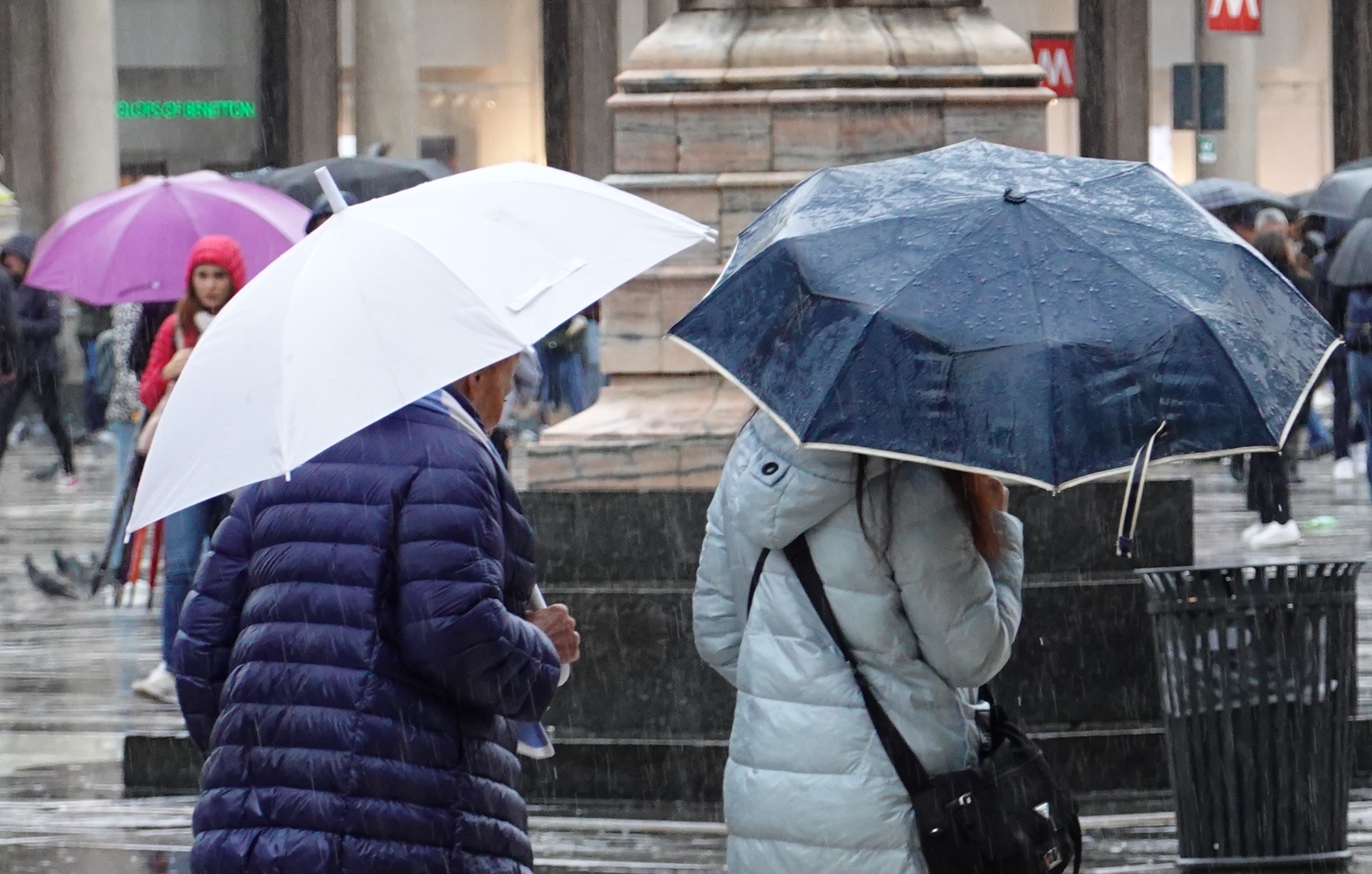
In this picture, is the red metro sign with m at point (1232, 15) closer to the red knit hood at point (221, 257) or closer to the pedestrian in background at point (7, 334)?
the pedestrian in background at point (7, 334)

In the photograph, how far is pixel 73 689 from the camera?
1048 centimetres

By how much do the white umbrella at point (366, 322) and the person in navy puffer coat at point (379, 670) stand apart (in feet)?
0.54

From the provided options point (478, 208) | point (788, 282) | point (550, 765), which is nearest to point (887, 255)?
point (788, 282)

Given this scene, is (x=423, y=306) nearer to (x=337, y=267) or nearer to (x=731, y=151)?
(x=337, y=267)

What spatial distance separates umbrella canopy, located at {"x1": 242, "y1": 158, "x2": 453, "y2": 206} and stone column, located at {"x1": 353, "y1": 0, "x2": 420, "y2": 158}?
1544 cm

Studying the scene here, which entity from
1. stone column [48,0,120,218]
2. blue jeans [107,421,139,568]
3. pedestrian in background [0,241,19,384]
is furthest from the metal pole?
blue jeans [107,421,139,568]

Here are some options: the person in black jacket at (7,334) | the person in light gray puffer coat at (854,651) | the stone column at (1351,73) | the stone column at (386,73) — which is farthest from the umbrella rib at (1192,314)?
the stone column at (1351,73)

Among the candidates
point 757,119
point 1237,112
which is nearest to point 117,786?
point 757,119

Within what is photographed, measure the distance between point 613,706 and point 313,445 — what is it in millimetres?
4453

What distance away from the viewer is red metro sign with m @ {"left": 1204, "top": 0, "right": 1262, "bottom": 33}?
90.7ft

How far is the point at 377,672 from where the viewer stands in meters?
3.88

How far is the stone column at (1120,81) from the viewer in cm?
3819

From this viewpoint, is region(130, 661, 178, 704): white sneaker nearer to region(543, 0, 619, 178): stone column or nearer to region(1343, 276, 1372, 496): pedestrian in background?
region(1343, 276, 1372, 496): pedestrian in background

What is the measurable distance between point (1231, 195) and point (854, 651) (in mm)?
17137
